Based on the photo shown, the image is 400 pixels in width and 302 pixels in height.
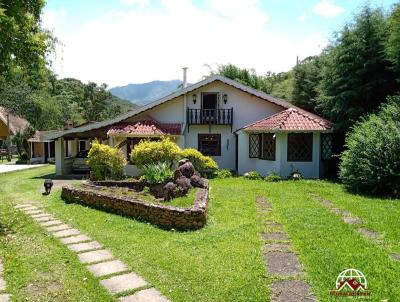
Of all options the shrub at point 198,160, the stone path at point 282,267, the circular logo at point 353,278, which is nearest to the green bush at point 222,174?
the shrub at point 198,160

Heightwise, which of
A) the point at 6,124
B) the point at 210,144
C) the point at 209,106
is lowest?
the point at 210,144

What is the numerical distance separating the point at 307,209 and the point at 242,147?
10.4m

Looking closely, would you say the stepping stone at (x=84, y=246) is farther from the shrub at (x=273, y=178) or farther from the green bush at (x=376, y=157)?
the shrub at (x=273, y=178)

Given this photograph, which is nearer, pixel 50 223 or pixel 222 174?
pixel 50 223

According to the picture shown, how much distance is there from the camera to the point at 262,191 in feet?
47.0

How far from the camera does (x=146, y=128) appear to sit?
20688 mm

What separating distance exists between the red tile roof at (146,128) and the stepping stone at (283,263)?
13.9 meters

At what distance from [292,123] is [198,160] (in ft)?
15.7

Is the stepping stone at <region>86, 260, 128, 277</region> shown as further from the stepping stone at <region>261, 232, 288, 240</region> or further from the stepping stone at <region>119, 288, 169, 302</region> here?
the stepping stone at <region>261, 232, 288, 240</region>

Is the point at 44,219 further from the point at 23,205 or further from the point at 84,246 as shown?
the point at 84,246

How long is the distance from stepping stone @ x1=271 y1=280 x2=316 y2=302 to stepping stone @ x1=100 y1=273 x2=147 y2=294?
6.46 ft

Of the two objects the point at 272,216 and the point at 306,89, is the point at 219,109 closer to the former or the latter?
the point at 306,89

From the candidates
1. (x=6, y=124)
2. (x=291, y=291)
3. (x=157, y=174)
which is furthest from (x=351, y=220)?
(x=6, y=124)

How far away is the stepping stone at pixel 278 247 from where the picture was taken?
24.1ft
